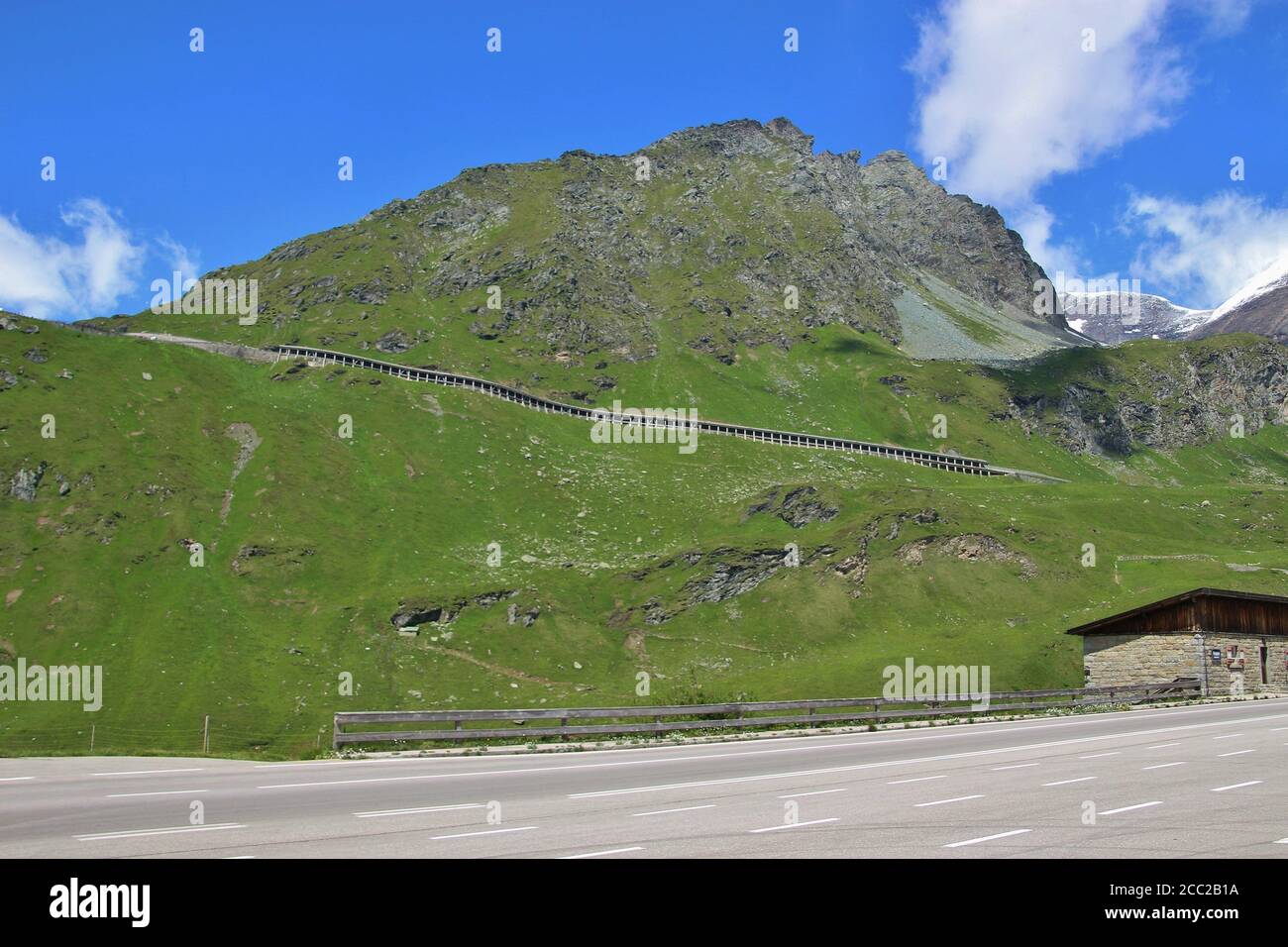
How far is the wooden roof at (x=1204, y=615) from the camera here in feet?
195

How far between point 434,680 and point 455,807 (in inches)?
2862

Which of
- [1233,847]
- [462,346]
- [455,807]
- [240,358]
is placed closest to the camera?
[1233,847]

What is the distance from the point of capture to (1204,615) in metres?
59.2

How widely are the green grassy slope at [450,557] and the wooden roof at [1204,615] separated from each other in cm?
914

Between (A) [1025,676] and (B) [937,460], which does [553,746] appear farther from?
(B) [937,460]

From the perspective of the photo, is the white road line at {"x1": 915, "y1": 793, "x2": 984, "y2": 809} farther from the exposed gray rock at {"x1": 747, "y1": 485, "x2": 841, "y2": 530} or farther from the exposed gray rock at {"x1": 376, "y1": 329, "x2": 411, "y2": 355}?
the exposed gray rock at {"x1": 376, "y1": 329, "x2": 411, "y2": 355}

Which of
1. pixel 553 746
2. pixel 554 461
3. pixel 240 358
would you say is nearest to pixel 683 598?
pixel 554 461

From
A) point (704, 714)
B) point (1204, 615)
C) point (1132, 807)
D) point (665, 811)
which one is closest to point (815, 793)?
point (665, 811)

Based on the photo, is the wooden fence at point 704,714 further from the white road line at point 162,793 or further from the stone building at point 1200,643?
the white road line at point 162,793

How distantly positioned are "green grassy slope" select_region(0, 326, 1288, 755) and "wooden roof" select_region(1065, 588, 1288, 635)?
914cm

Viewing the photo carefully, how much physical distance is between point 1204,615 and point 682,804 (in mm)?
54335

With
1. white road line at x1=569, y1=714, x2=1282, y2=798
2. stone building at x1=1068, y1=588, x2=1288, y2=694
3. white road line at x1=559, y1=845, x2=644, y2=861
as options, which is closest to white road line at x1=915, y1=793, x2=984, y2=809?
white road line at x1=569, y1=714, x2=1282, y2=798

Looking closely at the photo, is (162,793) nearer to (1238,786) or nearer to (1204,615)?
(1238,786)
